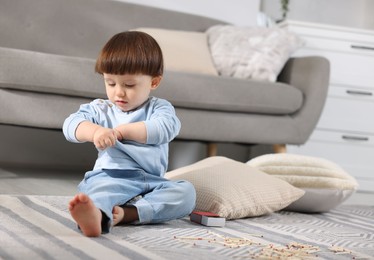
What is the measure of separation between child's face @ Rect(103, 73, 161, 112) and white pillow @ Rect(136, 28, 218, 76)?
4.56 feet

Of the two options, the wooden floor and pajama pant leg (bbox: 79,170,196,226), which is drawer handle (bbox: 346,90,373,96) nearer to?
the wooden floor

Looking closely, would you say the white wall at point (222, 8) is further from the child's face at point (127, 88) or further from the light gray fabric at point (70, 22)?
the child's face at point (127, 88)

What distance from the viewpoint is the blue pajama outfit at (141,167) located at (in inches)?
55.4

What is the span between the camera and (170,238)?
49.6 inches

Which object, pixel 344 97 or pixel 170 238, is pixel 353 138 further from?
pixel 170 238

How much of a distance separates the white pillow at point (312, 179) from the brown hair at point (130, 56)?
766 millimetres

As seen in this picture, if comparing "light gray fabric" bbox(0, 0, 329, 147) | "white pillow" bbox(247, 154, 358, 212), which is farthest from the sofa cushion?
"white pillow" bbox(247, 154, 358, 212)

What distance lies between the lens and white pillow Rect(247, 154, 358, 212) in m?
1.98

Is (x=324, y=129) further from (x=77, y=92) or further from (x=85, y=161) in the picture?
(x=77, y=92)

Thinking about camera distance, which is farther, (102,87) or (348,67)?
(348,67)

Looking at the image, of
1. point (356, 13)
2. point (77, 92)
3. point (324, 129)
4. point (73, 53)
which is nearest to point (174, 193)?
point (77, 92)

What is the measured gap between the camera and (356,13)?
3990mm

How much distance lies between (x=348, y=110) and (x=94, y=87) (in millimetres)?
1598

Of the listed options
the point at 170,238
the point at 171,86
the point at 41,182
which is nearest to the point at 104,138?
the point at 170,238
